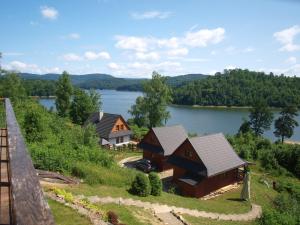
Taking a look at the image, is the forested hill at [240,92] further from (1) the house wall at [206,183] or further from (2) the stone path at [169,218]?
(2) the stone path at [169,218]

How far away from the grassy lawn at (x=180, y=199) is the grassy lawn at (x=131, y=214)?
130 centimetres

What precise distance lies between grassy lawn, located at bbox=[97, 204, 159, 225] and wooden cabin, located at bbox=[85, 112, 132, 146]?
30.0 meters

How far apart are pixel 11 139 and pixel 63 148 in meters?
19.0

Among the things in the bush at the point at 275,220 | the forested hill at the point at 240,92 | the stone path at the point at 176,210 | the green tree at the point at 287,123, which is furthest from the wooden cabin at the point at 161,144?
the forested hill at the point at 240,92

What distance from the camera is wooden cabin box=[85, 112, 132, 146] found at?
156ft

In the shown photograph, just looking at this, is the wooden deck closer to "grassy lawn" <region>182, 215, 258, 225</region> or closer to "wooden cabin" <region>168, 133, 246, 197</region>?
"grassy lawn" <region>182, 215, 258, 225</region>

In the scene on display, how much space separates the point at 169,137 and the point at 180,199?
15.8 metres

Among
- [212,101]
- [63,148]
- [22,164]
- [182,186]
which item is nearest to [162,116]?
[182,186]

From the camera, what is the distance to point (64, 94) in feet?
219

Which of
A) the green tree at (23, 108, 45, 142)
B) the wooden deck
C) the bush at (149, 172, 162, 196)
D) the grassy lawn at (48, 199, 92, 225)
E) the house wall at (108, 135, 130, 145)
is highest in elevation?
the wooden deck

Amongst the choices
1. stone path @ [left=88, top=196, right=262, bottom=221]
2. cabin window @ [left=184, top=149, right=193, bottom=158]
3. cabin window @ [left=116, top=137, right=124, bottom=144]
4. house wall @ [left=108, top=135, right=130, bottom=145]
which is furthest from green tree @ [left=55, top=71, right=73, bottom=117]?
stone path @ [left=88, top=196, right=262, bottom=221]

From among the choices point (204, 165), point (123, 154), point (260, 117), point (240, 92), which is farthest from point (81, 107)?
point (240, 92)

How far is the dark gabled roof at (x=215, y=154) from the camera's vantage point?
2931 cm

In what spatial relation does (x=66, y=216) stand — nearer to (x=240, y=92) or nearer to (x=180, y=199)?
(x=180, y=199)
